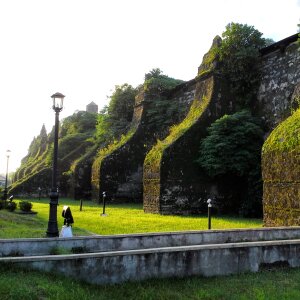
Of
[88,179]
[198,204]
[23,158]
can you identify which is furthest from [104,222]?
[23,158]

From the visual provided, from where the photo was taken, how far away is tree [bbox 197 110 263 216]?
14.8 meters

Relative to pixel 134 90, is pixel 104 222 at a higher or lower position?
lower

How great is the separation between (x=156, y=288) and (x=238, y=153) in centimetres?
1002

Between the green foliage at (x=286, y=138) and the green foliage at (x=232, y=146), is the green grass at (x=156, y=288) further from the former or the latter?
the green foliage at (x=232, y=146)

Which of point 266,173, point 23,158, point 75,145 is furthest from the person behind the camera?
point 23,158

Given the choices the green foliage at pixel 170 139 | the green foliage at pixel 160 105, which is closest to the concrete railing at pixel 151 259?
the green foliage at pixel 170 139

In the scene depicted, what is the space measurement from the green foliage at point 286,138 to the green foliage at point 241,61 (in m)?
6.03

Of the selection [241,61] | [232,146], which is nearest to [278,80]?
[241,61]

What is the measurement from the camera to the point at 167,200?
15484 mm

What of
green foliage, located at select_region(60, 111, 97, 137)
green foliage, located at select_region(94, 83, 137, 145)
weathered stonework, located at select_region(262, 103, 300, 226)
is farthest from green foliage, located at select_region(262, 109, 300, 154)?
green foliage, located at select_region(60, 111, 97, 137)

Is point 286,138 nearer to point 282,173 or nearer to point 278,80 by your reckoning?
point 282,173

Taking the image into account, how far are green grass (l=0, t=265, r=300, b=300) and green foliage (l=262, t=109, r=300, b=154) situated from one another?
497 centimetres

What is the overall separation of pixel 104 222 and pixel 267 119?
8026 mm

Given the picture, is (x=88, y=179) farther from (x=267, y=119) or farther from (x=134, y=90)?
(x=267, y=119)
